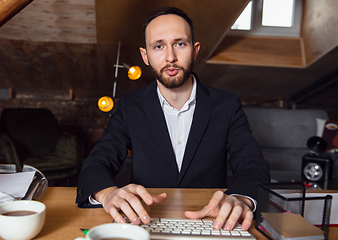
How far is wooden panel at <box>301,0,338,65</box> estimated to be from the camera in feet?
10.7

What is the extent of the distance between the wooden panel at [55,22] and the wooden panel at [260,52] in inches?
63.9

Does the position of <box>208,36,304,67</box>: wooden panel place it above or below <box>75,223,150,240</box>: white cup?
above

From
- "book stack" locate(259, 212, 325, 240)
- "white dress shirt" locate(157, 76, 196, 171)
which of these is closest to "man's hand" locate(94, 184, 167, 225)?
"book stack" locate(259, 212, 325, 240)

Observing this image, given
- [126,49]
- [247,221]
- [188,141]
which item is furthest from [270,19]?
[247,221]

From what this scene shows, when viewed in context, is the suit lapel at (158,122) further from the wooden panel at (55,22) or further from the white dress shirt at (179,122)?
the wooden panel at (55,22)

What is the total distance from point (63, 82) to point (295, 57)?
11.0 ft

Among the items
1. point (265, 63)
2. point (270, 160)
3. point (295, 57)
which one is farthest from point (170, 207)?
point (295, 57)

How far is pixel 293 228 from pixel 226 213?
15 cm

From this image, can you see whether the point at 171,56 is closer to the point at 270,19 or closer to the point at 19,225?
the point at 19,225

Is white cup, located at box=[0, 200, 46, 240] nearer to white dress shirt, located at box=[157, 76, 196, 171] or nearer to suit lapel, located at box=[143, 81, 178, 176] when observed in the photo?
suit lapel, located at box=[143, 81, 178, 176]

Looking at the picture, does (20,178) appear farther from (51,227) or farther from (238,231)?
(238,231)

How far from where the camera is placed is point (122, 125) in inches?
55.9

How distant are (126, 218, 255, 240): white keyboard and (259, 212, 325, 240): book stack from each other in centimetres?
7

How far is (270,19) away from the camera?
4.15 meters
